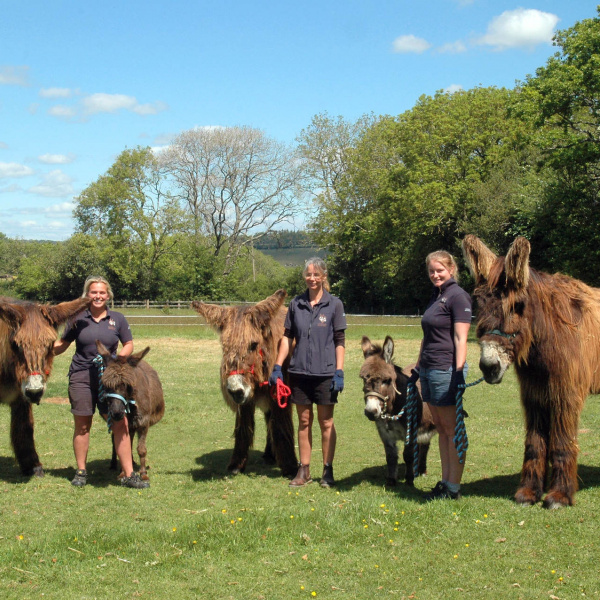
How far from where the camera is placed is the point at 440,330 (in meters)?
5.77

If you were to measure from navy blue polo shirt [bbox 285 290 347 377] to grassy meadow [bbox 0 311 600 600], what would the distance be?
1335 mm

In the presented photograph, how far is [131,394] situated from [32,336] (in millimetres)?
A: 1300

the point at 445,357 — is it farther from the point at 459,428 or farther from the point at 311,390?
the point at 311,390

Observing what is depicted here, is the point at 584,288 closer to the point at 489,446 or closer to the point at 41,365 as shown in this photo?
the point at 489,446

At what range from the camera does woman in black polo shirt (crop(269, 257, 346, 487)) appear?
6688 millimetres

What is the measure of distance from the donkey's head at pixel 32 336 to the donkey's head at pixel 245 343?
152 centimetres

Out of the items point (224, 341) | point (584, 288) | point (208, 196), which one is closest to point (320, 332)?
point (224, 341)

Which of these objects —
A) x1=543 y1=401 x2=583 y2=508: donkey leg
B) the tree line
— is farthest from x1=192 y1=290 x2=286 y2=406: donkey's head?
the tree line

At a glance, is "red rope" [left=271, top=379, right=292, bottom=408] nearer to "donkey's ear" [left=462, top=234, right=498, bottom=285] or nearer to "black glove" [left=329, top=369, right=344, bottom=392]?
"black glove" [left=329, top=369, right=344, bottom=392]

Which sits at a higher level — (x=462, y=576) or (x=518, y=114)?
(x=518, y=114)

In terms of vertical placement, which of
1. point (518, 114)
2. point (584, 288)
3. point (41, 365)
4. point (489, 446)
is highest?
point (518, 114)

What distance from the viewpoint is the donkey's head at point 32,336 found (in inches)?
259

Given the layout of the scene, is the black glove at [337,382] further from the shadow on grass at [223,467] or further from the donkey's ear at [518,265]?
the donkey's ear at [518,265]

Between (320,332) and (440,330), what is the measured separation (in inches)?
57.3
